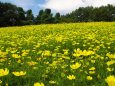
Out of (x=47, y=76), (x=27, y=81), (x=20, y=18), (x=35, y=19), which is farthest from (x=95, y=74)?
(x=35, y=19)

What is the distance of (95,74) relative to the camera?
4.11 metres

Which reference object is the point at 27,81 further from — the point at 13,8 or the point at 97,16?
the point at 97,16

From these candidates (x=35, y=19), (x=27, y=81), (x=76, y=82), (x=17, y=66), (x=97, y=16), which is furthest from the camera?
(x=97, y=16)

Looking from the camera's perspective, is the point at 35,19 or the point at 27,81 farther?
the point at 35,19

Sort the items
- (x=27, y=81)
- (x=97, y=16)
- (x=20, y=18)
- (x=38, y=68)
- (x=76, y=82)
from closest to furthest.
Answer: (x=76, y=82) < (x=27, y=81) < (x=38, y=68) < (x=20, y=18) < (x=97, y=16)

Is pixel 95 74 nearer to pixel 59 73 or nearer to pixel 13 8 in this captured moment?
pixel 59 73

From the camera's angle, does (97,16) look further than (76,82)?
Yes

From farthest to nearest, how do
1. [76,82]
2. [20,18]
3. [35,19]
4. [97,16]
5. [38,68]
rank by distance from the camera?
[97,16]
[35,19]
[20,18]
[38,68]
[76,82]

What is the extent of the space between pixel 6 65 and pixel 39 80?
1.22 metres

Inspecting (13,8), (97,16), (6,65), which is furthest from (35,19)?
(6,65)

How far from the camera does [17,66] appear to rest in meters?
4.87

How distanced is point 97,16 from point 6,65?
195 feet

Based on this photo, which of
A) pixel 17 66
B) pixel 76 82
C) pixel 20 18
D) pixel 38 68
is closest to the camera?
pixel 76 82

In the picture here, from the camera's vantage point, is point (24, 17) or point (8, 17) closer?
point (8, 17)
